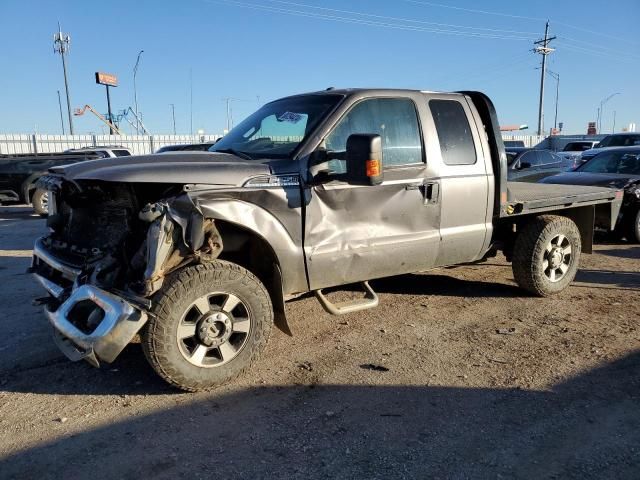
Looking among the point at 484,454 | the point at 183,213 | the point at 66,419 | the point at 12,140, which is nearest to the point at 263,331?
the point at 183,213

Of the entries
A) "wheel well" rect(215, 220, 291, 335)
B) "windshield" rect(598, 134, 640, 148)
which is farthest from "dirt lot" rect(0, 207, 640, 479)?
"windshield" rect(598, 134, 640, 148)

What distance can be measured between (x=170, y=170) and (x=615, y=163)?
29.0ft

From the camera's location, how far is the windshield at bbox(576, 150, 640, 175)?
9.23 m

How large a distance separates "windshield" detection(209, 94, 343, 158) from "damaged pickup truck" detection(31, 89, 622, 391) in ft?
0.06

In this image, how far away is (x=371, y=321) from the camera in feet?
16.5

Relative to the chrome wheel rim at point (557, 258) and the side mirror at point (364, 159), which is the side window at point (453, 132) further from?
the chrome wheel rim at point (557, 258)

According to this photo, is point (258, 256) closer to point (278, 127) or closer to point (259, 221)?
point (259, 221)

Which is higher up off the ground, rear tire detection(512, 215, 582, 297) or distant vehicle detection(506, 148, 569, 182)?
distant vehicle detection(506, 148, 569, 182)

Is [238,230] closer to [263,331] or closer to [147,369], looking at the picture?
[263,331]

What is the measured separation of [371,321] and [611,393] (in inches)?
82.4

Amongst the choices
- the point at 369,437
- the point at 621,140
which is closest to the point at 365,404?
the point at 369,437

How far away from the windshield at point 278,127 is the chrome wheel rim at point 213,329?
1.24 metres

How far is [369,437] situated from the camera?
307 centimetres

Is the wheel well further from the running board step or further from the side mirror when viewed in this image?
the side mirror
